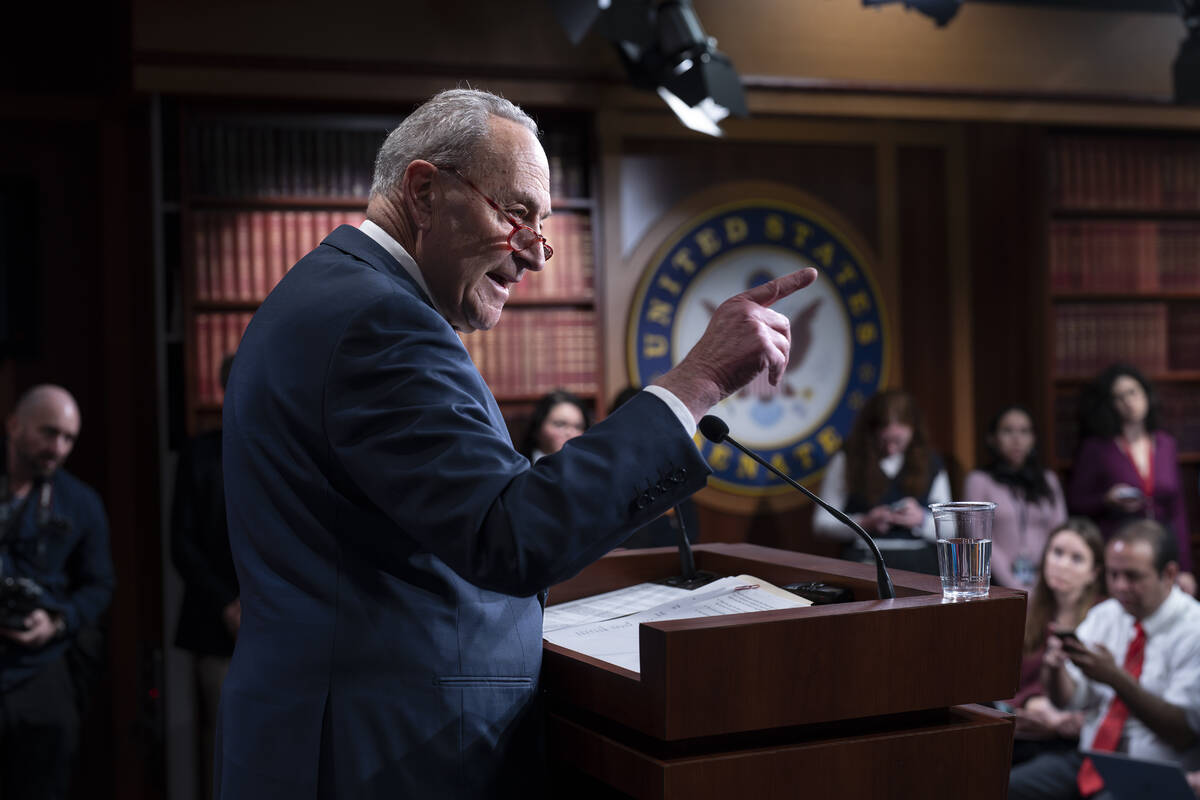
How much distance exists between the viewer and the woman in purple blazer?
5031mm

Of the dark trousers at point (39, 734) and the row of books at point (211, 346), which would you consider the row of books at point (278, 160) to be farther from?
the dark trousers at point (39, 734)

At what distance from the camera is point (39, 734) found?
356 cm

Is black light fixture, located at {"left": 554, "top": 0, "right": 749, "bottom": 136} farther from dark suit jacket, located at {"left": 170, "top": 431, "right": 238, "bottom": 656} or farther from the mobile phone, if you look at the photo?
the mobile phone

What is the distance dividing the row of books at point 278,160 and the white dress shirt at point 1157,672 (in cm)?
294

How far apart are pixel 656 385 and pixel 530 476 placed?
17 centimetres

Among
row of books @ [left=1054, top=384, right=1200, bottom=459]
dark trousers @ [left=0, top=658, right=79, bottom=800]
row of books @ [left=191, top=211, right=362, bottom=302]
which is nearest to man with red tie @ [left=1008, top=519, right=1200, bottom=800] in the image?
row of books @ [left=1054, top=384, right=1200, bottom=459]

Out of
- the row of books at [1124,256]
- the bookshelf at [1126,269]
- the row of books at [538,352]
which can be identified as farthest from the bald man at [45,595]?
the row of books at [1124,256]

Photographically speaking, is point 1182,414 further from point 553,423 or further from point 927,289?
point 553,423

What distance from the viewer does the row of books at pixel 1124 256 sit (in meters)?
5.51

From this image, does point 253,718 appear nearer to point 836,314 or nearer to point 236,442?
point 236,442

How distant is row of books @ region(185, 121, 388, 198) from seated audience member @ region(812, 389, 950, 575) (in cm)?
209

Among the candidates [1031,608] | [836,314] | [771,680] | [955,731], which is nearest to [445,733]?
[771,680]

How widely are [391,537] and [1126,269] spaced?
16.9ft

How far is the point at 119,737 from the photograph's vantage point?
15.3 ft
